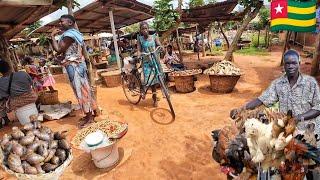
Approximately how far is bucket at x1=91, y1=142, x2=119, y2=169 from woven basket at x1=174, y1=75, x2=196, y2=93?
4.49 meters

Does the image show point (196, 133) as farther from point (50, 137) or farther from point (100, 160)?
point (50, 137)

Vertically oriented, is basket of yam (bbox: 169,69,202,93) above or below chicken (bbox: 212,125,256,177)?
below

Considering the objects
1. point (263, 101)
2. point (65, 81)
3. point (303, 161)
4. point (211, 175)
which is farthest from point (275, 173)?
point (65, 81)

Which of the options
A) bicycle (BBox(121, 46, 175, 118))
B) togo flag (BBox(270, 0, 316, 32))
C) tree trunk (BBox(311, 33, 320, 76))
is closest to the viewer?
bicycle (BBox(121, 46, 175, 118))

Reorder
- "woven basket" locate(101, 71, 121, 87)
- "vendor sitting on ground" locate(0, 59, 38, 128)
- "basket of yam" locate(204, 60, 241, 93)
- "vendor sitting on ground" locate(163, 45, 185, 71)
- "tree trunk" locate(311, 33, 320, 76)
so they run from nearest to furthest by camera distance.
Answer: "vendor sitting on ground" locate(0, 59, 38, 128)
"basket of yam" locate(204, 60, 241, 93)
"tree trunk" locate(311, 33, 320, 76)
"woven basket" locate(101, 71, 121, 87)
"vendor sitting on ground" locate(163, 45, 185, 71)

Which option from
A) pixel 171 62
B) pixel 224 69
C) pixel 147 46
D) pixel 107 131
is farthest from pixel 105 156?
pixel 171 62

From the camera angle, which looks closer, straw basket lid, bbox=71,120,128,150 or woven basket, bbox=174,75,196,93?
straw basket lid, bbox=71,120,128,150

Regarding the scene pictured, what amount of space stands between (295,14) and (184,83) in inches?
136

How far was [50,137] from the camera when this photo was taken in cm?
318

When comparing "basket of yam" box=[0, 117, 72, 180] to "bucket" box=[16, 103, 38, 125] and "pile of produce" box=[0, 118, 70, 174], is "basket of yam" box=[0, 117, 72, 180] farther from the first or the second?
"bucket" box=[16, 103, 38, 125]

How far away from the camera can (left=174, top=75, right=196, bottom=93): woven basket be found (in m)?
8.61

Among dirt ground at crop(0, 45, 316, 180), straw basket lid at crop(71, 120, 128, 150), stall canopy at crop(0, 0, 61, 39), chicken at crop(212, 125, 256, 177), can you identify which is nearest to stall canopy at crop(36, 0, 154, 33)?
stall canopy at crop(0, 0, 61, 39)

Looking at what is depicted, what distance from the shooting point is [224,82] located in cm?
817

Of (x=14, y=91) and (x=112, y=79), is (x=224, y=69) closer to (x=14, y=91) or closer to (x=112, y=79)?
(x=112, y=79)
